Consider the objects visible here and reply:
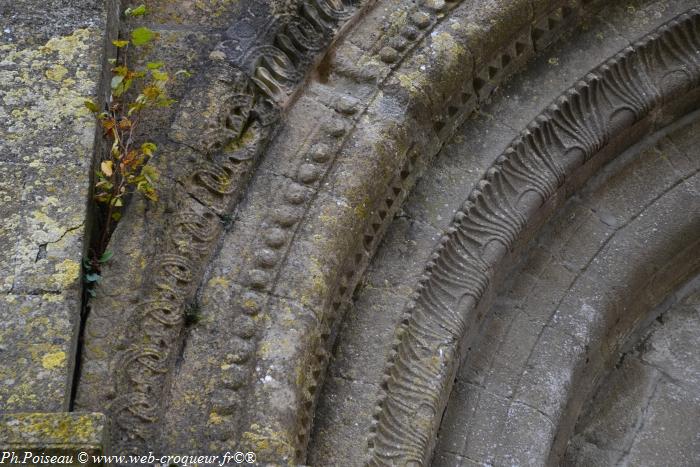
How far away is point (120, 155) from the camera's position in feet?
14.5

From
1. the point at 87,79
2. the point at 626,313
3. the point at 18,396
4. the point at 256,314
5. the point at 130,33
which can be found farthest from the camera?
the point at 626,313

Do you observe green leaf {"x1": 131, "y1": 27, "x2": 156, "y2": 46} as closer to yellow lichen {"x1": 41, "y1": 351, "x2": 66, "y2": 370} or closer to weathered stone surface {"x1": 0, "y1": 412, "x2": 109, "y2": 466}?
yellow lichen {"x1": 41, "y1": 351, "x2": 66, "y2": 370}

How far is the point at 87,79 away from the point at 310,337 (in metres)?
1.30

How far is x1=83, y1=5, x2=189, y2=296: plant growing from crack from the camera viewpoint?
432cm

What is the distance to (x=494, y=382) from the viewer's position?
5125 millimetres

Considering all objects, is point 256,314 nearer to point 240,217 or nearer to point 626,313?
point 240,217

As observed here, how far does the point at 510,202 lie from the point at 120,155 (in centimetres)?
173

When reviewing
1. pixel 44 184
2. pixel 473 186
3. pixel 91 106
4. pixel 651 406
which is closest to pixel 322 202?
pixel 473 186

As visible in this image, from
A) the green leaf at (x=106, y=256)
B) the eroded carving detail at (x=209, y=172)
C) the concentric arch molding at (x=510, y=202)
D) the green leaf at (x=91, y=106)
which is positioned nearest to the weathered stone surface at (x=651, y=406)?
the concentric arch molding at (x=510, y=202)

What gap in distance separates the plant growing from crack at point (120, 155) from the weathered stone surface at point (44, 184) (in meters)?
0.08

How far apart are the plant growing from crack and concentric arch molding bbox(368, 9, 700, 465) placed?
3.77ft

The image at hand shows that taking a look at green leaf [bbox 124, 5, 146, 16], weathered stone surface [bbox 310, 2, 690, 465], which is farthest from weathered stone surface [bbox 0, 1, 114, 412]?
weathered stone surface [bbox 310, 2, 690, 465]

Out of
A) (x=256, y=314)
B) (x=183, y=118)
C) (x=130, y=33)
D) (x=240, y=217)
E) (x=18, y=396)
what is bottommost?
(x=18, y=396)

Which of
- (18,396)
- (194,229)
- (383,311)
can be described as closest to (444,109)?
(383,311)
